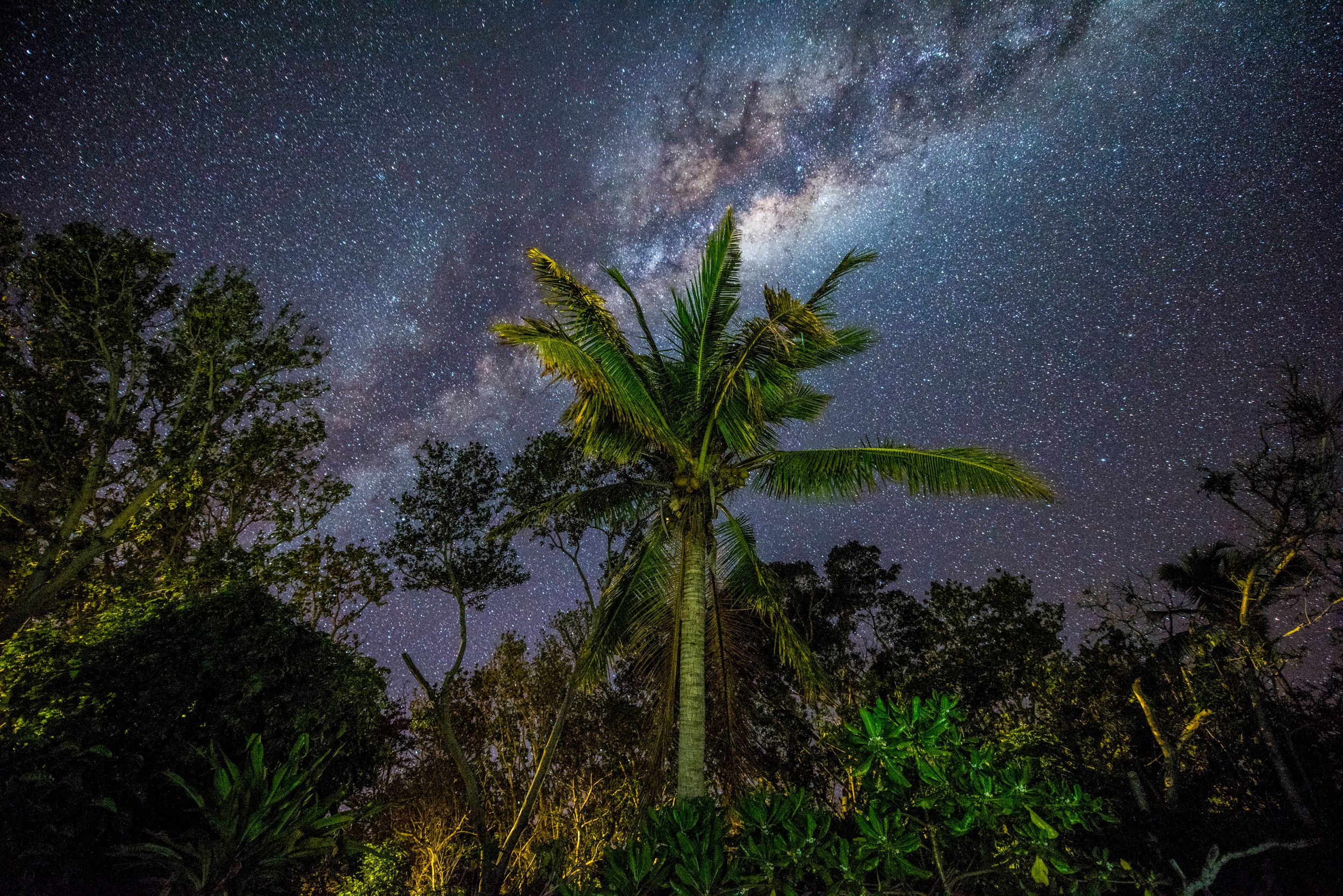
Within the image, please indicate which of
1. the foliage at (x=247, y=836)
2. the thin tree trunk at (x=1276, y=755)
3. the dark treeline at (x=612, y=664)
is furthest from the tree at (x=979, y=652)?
the foliage at (x=247, y=836)

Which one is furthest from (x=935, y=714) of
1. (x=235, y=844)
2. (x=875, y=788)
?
(x=235, y=844)

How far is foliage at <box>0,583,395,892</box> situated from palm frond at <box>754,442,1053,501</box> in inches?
256

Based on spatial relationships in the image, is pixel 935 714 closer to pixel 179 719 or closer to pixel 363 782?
pixel 179 719

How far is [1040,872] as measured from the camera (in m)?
2.46

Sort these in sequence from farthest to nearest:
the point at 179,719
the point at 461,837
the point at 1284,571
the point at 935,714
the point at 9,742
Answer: the point at 461,837 → the point at 1284,571 → the point at 179,719 → the point at 9,742 → the point at 935,714

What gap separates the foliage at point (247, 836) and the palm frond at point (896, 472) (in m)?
6.38

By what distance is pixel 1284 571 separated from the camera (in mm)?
9031

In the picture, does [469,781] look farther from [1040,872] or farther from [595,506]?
[1040,872]

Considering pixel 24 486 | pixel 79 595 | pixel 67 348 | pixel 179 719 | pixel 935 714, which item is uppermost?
pixel 67 348

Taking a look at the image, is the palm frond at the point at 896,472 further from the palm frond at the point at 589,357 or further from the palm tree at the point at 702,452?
the palm frond at the point at 589,357

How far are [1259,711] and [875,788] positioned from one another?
947 cm

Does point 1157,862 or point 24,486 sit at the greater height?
point 24,486

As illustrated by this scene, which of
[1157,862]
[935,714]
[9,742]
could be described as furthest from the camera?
[1157,862]

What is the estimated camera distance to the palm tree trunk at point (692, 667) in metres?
6.02
